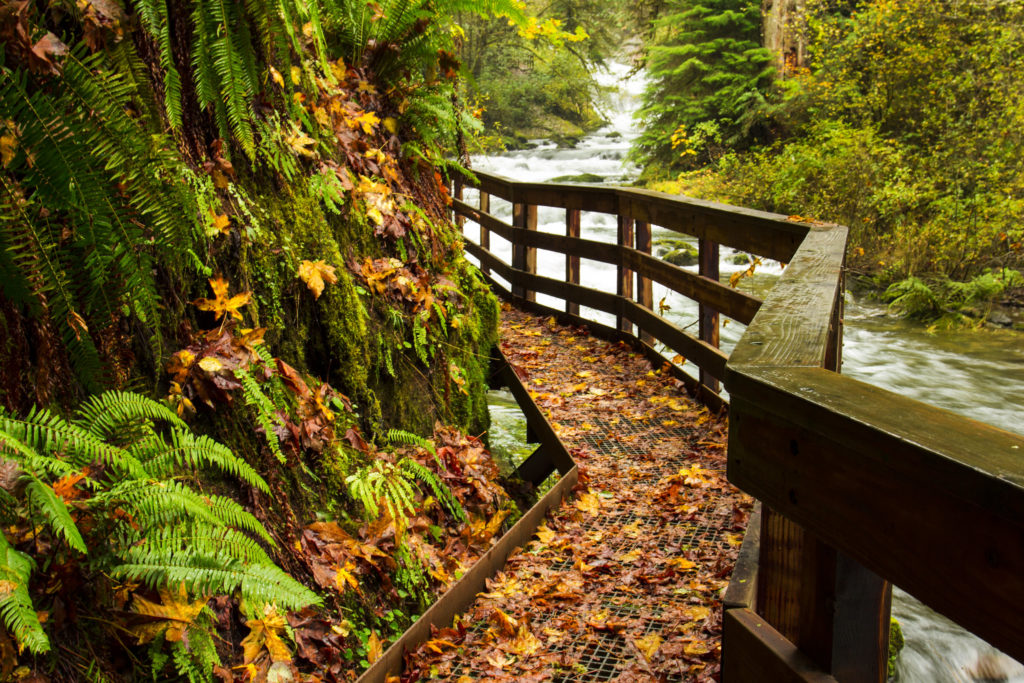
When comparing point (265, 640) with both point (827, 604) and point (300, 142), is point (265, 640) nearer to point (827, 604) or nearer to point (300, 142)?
Result: point (827, 604)

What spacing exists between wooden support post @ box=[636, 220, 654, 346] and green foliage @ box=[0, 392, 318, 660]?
14.5 ft

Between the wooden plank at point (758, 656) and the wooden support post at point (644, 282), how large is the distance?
14.9 feet

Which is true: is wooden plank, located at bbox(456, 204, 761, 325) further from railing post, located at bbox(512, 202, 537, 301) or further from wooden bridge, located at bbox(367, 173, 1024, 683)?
wooden bridge, located at bbox(367, 173, 1024, 683)

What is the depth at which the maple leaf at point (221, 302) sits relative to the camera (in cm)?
298

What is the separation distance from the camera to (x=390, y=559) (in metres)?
3.14

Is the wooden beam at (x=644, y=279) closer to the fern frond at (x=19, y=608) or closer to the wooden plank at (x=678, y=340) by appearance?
the wooden plank at (x=678, y=340)

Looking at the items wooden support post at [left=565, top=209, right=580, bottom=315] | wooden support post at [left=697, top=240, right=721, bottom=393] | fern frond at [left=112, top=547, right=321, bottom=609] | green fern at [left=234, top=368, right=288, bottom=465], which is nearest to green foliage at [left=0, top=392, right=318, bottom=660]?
fern frond at [left=112, top=547, right=321, bottom=609]

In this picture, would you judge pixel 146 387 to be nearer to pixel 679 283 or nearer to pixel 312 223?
pixel 312 223

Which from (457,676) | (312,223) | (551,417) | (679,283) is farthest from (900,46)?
(457,676)

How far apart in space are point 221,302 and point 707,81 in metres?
19.4

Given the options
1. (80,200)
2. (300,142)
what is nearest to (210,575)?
(80,200)

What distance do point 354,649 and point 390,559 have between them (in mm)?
458

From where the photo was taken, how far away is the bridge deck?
8.83ft

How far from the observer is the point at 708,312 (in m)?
5.27
